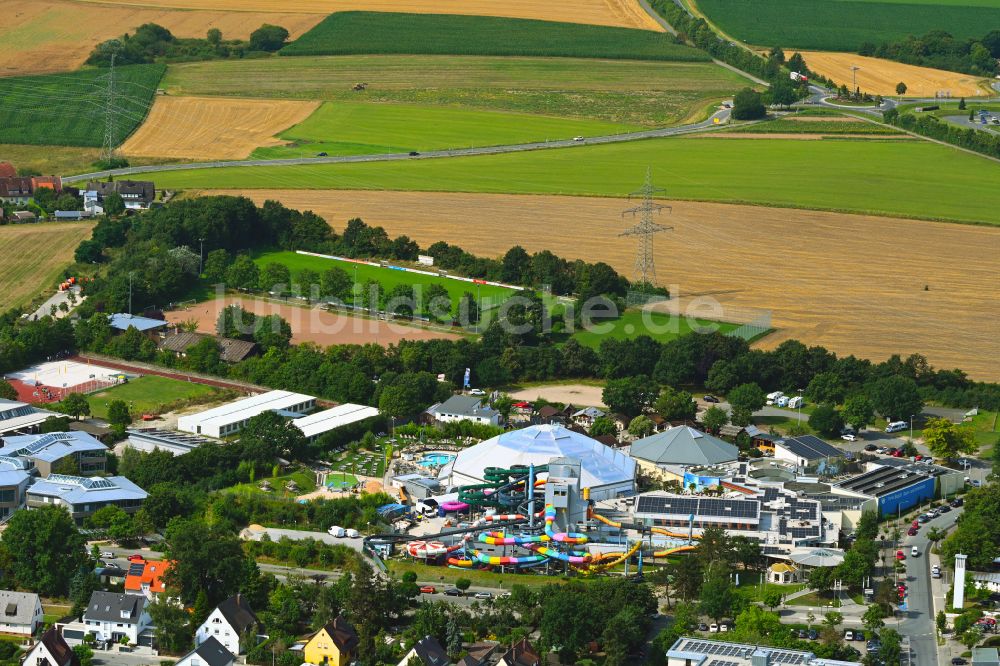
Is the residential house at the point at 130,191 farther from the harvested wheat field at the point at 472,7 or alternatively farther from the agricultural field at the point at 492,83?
the harvested wheat field at the point at 472,7

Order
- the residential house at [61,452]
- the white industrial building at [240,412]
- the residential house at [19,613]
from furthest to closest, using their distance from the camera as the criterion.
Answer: the white industrial building at [240,412] → the residential house at [61,452] → the residential house at [19,613]

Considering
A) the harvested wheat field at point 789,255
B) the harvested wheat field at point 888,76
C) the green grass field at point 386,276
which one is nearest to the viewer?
the harvested wheat field at point 789,255

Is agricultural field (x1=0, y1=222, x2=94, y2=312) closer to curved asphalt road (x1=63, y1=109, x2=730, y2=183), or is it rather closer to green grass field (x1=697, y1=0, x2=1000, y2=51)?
curved asphalt road (x1=63, y1=109, x2=730, y2=183)

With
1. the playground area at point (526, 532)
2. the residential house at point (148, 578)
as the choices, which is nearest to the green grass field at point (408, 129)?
the playground area at point (526, 532)

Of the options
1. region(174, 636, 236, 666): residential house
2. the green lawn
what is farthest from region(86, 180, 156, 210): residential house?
region(174, 636, 236, 666): residential house

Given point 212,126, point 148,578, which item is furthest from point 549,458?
point 212,126
